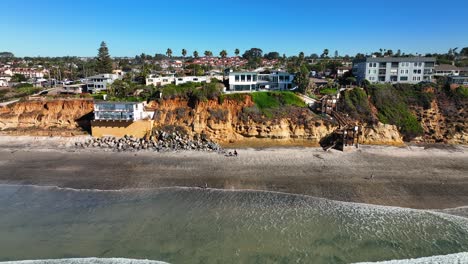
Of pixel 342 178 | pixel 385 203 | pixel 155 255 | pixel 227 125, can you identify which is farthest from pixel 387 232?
pixel 227 125

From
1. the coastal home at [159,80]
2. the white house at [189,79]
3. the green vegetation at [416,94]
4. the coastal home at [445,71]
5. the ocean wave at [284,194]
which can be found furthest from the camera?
the coastal home at [445,71]

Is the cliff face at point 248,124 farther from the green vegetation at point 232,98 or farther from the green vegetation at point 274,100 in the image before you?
the green vegetation at point 274,100

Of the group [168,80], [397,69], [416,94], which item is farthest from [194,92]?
[397,69]

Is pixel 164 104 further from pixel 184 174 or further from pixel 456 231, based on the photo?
pixel 456 231

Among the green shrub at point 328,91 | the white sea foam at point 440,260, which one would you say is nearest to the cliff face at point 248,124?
the green shrub at point 328,91

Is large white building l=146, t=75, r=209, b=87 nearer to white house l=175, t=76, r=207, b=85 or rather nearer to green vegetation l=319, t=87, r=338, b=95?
white house l=175, t=76, r=207, b=85

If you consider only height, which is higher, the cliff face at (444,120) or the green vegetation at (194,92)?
the green vegetation at (194,92)

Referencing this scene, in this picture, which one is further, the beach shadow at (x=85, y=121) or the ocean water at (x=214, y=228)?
the beach shadow at (x=85, y=121)

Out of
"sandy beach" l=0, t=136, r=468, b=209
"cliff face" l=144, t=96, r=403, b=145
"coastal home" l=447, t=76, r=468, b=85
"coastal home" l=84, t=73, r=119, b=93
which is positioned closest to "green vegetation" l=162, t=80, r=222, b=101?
"cliff face" l=144, t=96, r=403, b=145
